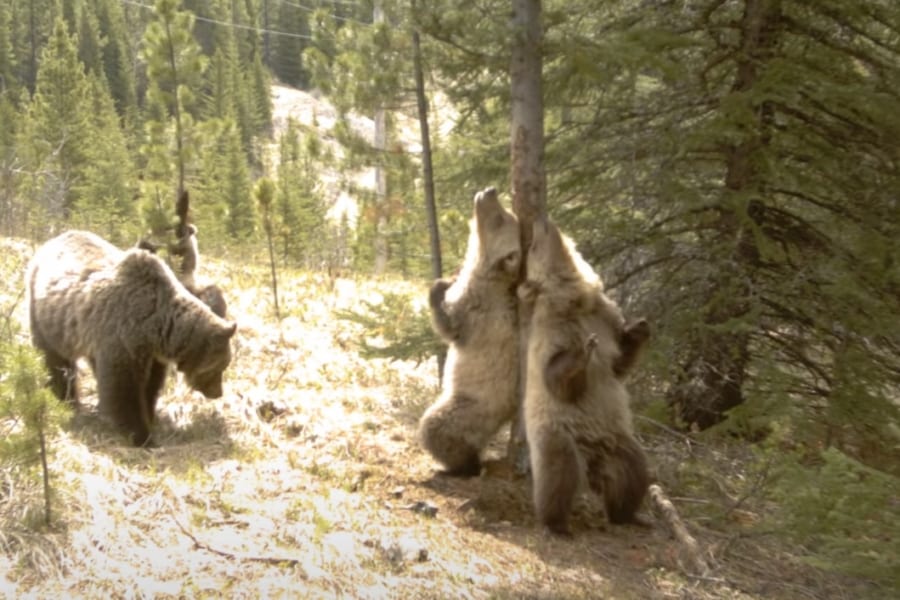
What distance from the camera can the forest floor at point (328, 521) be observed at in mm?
3527

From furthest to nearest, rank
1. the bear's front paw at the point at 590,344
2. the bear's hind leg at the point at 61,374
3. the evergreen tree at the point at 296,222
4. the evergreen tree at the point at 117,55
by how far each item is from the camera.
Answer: the evergreen tree at the point at 117,55 → the evergreen tree at the point at 296,222 → the bear's hind leg at the point at 61,374 → the bear's front paw at the point at 590,344

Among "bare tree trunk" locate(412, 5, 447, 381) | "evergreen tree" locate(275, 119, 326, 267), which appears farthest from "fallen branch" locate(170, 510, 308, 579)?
"evergreen tree" locate(275, 119, 326, 267)

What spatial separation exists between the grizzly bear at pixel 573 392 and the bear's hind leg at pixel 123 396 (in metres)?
3.07

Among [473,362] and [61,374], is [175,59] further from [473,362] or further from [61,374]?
[473,362]

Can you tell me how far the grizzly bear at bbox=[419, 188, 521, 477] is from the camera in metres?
5.51

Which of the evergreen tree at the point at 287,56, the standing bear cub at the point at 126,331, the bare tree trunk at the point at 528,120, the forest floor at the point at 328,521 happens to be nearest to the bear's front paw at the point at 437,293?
the bare tree trunk at the point at 528,120

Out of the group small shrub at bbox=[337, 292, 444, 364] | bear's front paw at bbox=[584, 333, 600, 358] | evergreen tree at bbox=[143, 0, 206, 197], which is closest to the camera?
bear's front paw at bbox=[584, 333, 600, 358]

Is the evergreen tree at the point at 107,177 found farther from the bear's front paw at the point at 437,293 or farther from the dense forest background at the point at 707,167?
the bear's front paw at the point at 437,293

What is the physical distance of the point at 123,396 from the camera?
19.5 ft

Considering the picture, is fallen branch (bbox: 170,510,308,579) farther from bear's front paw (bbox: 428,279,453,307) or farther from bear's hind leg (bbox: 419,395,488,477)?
bear's front paw (bbox: 428,279,453,307)

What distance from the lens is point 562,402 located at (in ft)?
15.9

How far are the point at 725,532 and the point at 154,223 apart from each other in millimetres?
6152

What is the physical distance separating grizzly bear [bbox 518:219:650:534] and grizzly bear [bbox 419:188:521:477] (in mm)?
417

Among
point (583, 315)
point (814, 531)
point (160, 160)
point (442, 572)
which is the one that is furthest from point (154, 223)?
point (814, 531)
